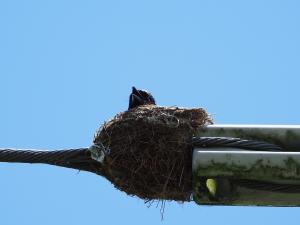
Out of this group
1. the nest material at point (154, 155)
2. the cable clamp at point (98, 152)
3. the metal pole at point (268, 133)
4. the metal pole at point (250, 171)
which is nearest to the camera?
the metal pole at point (250, 171)

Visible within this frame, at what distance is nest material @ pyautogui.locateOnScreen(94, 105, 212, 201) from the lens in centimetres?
420

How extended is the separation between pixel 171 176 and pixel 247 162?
36.6 inches

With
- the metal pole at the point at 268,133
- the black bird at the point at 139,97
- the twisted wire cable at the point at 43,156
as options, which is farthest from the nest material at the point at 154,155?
the black bird at the point at 139,97

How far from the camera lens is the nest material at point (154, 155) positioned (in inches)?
165

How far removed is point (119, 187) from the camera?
4.71 meters

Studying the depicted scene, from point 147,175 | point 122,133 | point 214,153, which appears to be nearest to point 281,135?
point 214,153

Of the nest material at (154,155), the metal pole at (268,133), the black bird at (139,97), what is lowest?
the nest material at (154,155)

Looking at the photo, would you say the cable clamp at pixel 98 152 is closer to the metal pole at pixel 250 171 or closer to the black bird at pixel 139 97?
the metal pole at pixel 250 171

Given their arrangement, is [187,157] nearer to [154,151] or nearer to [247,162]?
[154,151]

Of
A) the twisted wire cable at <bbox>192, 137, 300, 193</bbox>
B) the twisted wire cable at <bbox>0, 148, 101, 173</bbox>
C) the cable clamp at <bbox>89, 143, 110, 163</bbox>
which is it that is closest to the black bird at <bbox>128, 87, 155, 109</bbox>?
the cable clamp at <bbox>89, 143, 110, 163</bbox>

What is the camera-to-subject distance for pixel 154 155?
4633mm

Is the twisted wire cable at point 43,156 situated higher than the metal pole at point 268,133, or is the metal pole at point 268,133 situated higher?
the metal pole at point 268,133

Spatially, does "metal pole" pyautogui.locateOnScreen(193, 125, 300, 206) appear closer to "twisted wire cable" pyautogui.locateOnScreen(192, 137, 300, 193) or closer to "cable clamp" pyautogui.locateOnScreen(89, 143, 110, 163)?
"twisted wire cable" pyautogui.locateOnScreen(192, 137, 300, 193)

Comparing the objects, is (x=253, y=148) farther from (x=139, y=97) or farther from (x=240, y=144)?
(x=139, y=97)
